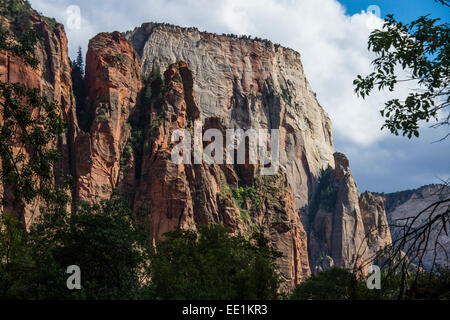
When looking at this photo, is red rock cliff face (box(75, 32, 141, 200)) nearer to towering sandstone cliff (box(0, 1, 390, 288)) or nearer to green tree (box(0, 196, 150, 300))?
towering sandstone cliff (box(0, 1, 390, 288))

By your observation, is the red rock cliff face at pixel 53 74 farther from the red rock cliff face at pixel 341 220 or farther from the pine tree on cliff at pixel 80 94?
the red rock cliff face at pixel 341 220

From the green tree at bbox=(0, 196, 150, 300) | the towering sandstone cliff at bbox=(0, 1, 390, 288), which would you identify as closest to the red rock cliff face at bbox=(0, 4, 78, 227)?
the towering sandstone cliff at bbox=(0, 1, 390, 288)

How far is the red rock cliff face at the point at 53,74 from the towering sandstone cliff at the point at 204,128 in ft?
0.67

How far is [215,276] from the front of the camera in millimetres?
23297

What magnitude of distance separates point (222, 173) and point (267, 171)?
13.5 m

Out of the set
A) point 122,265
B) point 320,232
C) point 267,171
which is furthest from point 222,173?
point 122,265

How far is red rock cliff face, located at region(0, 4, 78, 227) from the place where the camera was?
6369 centimetres

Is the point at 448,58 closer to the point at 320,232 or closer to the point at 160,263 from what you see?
the point at 160,263

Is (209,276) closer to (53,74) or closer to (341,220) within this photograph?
(53,74)

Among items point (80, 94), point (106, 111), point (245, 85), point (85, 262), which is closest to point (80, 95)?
point (80, 94)

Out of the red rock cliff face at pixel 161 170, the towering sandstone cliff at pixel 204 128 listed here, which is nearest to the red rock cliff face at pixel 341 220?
the towering sandstone cliff at pixel 204 128

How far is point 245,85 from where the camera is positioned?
439ft

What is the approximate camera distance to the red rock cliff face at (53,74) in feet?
209

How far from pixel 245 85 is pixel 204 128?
47548 mm
